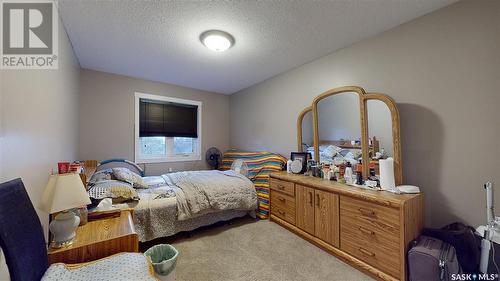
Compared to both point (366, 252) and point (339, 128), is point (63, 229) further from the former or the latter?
point (339, 128)

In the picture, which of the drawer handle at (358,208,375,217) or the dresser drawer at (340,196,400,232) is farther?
the drawer handle at (358,208,375,217)

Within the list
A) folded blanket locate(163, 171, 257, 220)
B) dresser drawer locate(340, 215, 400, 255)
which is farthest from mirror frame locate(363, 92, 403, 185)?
folded blanket locate(163, 171, 257, 220)

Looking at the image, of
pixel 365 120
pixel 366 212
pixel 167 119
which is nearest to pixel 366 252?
pixel 366 212

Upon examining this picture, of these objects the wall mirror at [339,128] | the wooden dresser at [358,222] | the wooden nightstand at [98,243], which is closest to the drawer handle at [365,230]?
the wooden dresser at [358,222]

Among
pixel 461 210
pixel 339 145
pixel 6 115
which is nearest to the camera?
pixel 6 115

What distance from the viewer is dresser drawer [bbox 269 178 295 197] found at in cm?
249

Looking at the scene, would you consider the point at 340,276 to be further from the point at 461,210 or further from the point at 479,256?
the point at 461,210

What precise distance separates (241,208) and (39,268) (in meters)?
2.06

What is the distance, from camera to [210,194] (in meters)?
2.50

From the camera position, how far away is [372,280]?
166 cm

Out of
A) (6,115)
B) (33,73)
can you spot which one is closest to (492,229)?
(6,115)

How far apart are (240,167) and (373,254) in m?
2.34

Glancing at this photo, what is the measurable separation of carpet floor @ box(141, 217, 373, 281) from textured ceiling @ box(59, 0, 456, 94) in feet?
7.79

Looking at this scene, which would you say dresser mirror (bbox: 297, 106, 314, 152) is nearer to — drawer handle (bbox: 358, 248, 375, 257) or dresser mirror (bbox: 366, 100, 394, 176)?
dresser mirror (bbox: 366, 100, 394, 176)
